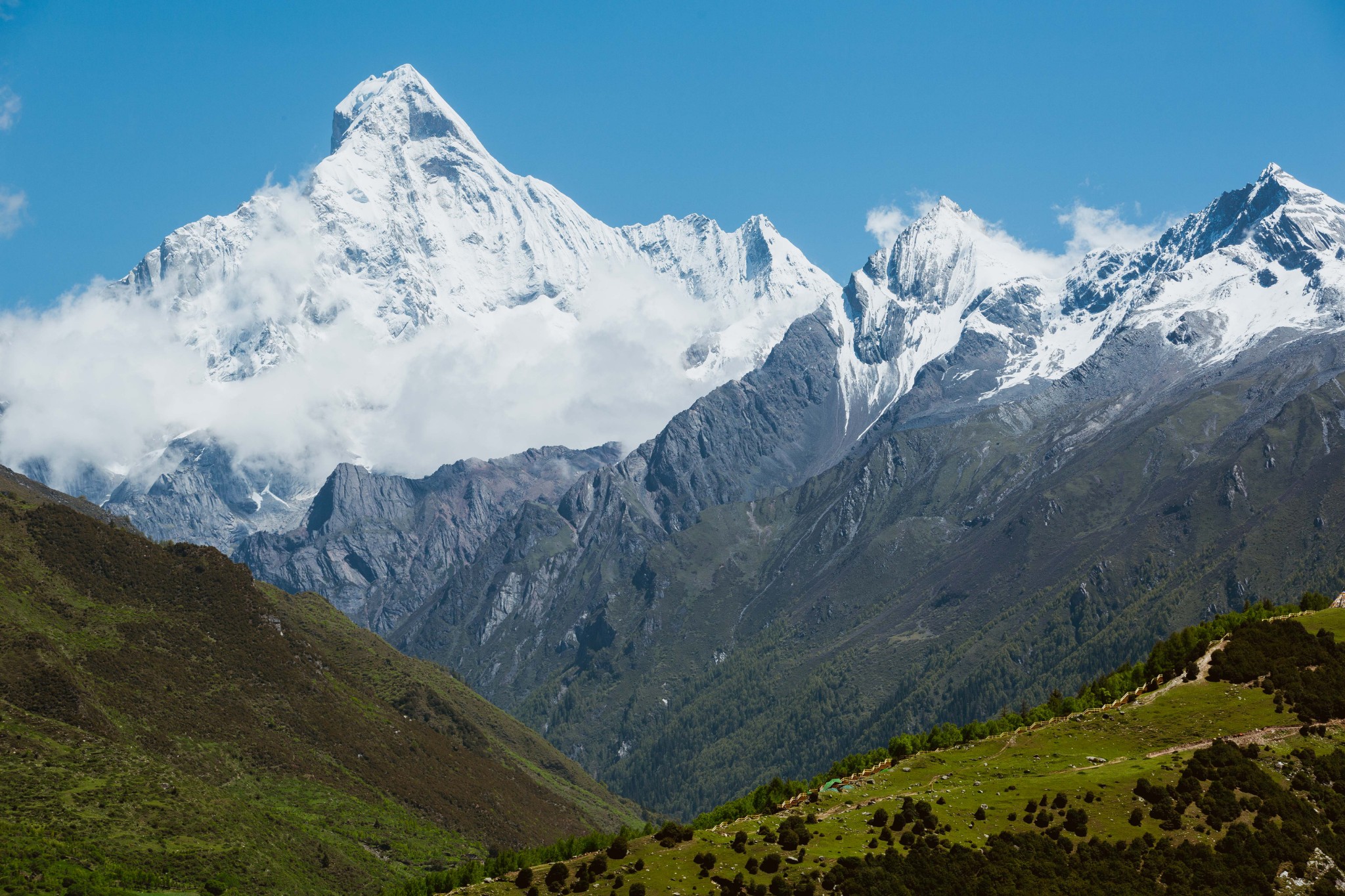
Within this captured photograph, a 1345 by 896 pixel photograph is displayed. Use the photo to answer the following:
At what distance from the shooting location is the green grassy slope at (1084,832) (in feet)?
343

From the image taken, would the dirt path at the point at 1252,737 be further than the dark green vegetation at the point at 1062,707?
No

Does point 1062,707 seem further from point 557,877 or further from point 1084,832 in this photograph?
point 557,877

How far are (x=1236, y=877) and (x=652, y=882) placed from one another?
166 ft

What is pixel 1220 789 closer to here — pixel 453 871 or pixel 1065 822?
pixel 1065 822

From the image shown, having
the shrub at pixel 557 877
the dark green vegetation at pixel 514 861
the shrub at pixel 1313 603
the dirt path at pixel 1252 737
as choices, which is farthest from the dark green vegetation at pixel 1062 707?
the shrub at pixel 557 877

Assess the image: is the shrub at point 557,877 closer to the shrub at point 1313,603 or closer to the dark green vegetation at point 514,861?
the dark green vegetation at point 514,861

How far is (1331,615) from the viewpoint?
148625 millimetres

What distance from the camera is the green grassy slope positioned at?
4112 inches

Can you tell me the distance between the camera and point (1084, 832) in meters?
109

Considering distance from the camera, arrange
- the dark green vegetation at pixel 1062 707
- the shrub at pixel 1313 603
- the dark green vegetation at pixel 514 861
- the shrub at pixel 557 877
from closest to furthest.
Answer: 1. the shrub at pixel 557 877
2. the dark green vegetation at pixel 514 861
3. the dark green vegetation at pixel 1062 707
4. the shrub at pixel 1313 603

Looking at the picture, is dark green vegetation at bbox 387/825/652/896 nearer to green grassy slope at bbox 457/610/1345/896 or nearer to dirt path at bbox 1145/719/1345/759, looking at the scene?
green grassy slope at bbox 457/610/1345/896

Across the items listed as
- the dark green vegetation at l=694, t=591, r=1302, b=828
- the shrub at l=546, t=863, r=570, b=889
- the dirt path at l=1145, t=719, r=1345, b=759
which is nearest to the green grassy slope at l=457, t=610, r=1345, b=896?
the dirt path at l=1145, t=719, r=1345, b=759

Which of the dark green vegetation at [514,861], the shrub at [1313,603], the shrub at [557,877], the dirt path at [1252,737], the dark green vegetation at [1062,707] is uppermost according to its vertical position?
the shrub at [1313,603]

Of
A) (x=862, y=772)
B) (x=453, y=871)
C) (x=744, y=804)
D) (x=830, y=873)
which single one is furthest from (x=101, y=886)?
(x=830, y=873)
